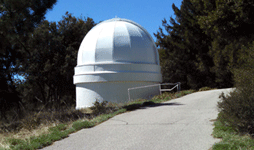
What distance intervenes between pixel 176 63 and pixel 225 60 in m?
6.02

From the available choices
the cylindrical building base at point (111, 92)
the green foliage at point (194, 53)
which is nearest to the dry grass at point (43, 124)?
the cylindrical building base at point (111, 92)

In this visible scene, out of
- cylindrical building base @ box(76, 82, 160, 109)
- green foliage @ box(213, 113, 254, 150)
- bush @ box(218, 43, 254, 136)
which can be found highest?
cylindrical building base @ box(76, 82, 160, 109)

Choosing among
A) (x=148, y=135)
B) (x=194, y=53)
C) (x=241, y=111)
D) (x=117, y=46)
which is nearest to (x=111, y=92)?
(x=117, y=46)

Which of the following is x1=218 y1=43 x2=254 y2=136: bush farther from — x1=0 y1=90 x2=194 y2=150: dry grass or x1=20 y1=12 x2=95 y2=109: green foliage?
x1=20 y1=12 x2=95 y2=109: green foliage

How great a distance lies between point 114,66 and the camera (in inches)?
682

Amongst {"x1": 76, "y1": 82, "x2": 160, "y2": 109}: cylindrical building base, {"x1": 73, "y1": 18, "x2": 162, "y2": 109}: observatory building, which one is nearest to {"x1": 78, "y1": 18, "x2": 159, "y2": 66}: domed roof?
{"x1": 73, "y1": 18, "x2": 162, "y2": 109}: observatory building

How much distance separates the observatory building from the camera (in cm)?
1736

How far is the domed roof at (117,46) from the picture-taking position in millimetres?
17781

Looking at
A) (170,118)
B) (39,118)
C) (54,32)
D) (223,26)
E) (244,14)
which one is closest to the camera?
(170,118)

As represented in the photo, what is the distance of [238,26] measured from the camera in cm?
Answer: 1160

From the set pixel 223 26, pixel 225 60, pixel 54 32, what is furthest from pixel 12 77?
pixel 223 26

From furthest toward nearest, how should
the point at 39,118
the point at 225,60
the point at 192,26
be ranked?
the point at 192,26
the point at 225,60
the point at 39,118

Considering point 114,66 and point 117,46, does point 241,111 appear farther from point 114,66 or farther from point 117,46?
point 117,46

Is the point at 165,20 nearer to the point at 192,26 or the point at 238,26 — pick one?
the point at 192,26
